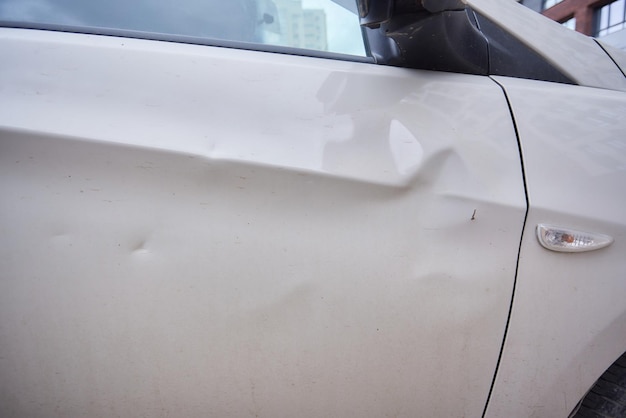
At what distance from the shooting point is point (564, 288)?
99cm

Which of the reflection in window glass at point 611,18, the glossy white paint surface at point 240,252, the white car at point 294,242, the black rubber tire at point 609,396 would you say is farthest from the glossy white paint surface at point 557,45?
the reflection in window glass at point 611,18

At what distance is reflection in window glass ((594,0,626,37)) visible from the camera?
12602mm

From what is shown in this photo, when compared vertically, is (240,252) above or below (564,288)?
above

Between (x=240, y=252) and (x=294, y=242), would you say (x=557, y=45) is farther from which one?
(x=240, y=252)

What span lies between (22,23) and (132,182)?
1.84 feet

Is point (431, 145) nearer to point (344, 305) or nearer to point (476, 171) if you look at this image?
point (476, 171)

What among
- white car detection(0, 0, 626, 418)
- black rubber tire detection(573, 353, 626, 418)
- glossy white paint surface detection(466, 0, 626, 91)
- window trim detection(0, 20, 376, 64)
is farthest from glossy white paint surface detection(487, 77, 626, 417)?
window trim detection(0, 20, 376, 64)

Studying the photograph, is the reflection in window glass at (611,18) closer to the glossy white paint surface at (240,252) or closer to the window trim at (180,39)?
the window trim at (180,39)

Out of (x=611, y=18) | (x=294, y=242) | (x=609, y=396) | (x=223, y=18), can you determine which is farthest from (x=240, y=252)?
(x=611, y=18)

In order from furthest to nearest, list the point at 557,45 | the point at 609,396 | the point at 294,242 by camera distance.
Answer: the point at 557,45, the point at 609,396, the point at 294,242

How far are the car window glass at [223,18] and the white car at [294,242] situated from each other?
0.51 feet

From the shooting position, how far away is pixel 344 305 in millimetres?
976

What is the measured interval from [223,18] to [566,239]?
106 centimetres

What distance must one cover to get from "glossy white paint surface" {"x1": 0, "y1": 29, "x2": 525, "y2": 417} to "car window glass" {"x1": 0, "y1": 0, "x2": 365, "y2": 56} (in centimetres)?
23
